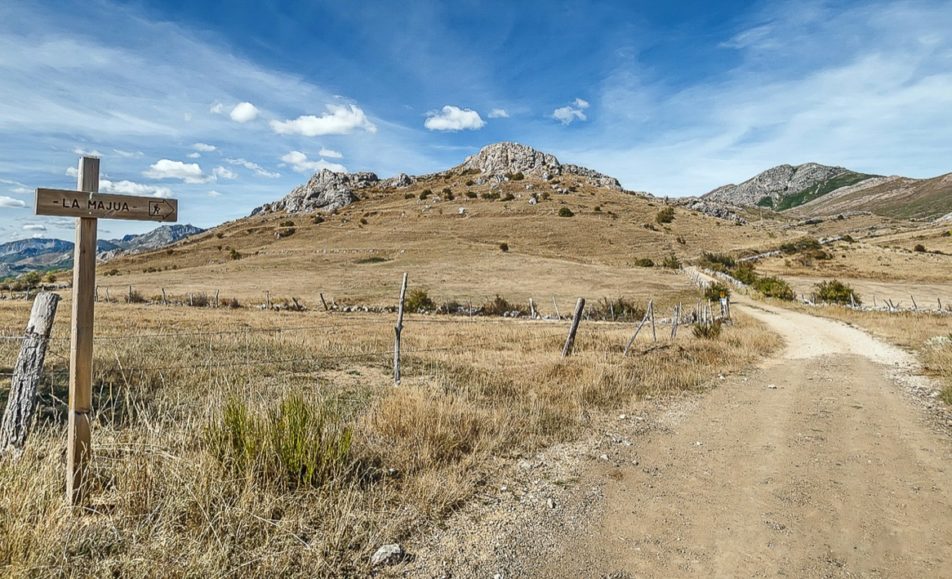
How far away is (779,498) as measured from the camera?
5895 millimetres

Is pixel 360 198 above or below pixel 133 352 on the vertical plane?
above

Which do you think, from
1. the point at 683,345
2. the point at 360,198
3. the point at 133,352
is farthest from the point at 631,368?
the point at 360,198

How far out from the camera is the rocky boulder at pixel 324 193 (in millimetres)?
112875

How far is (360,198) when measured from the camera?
116 metres

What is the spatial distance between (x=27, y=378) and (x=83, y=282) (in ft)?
6.61

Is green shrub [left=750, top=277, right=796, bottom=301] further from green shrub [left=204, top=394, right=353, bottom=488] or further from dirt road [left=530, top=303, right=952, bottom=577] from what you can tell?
green shrub [left=204, top=394, right=353, bottom=488]

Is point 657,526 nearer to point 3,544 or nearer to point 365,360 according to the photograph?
point 3,544

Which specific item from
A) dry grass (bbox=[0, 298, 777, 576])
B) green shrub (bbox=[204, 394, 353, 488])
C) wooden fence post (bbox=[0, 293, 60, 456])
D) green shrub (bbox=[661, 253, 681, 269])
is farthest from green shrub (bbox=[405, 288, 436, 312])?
green shrub (bbox=[661, 253, 681, 269])

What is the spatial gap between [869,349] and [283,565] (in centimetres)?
2086

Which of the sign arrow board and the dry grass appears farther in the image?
the sign arrow board

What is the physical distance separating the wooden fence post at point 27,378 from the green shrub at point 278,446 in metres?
2.11

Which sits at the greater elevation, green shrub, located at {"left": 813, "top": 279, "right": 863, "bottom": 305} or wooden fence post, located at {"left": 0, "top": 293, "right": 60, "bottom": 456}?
green shrub, located at {"left": 813, "top": 279, "right": 863, "bottom": 305}

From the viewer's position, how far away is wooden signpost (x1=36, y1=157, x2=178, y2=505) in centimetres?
445

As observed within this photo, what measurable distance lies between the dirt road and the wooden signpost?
14.0 ft
